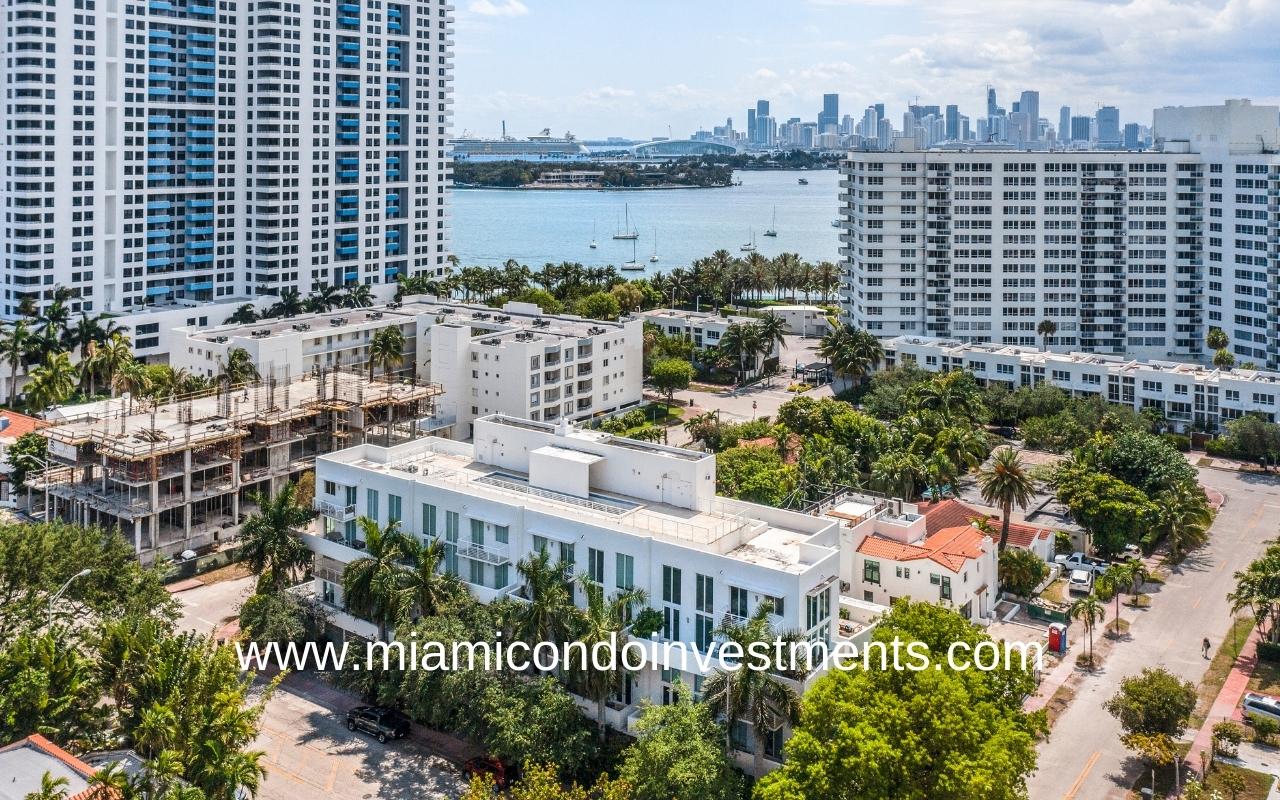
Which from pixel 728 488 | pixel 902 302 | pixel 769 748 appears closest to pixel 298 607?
pixel 769 748

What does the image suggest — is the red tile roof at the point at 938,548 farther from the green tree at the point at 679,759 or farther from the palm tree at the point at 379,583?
the palm tree at the point at 379,583

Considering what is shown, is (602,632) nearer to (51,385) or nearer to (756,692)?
(756,692)

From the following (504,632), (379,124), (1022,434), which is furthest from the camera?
(379,124)

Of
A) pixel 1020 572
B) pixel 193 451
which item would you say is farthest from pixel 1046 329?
pixel 193 451

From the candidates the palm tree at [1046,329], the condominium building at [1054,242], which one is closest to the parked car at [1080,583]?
the palm tree at [1046,329]

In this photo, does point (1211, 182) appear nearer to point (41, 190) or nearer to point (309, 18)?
point (309, 18)

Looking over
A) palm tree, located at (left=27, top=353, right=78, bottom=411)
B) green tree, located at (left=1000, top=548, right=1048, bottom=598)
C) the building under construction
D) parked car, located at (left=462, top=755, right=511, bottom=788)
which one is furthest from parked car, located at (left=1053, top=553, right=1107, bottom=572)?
palm tree, located at (left=27, top=353, right=78, bottom=411)

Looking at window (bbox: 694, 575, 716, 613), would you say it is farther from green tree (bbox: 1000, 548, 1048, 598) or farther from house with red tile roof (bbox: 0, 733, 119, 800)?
green tree (bbox: 1000, 548, 1048, 598)
